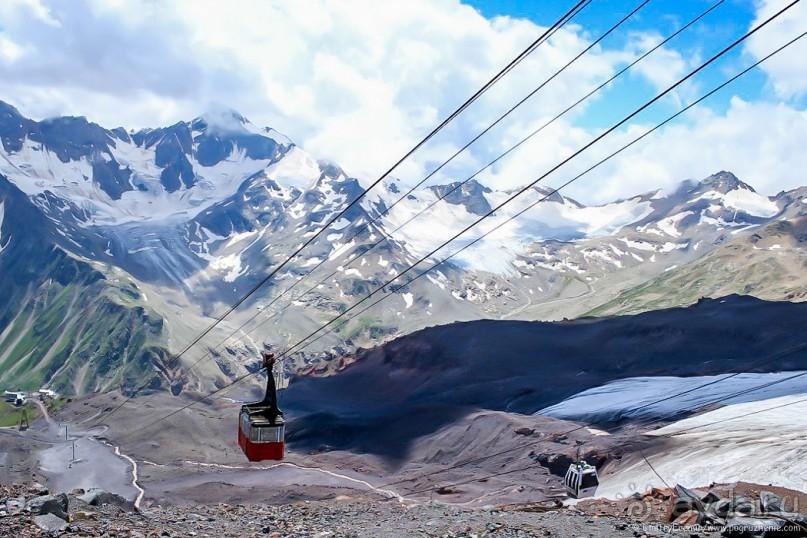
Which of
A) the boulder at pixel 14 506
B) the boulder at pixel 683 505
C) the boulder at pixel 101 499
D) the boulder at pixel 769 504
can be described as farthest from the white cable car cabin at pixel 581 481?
the boulder at pixel 14 506

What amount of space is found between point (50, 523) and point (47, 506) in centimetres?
281

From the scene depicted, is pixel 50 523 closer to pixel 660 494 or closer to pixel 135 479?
pixel 660 494

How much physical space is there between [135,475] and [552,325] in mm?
67614

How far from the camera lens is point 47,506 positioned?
2541cm

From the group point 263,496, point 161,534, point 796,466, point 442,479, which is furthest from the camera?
point 442,479

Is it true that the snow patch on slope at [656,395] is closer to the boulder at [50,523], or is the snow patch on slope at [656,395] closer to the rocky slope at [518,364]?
the rocky slope at [518,364]

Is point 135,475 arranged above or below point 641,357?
below

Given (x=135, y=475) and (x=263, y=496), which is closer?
(x=263, y=496)

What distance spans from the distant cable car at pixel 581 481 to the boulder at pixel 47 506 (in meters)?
34.9

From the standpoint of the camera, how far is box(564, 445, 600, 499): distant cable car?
5231cm

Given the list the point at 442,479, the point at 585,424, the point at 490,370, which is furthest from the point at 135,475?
the point at 490,370

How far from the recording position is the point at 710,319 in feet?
356

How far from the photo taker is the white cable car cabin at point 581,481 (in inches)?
2060

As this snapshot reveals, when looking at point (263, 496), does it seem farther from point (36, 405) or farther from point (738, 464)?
point (36, 405)
